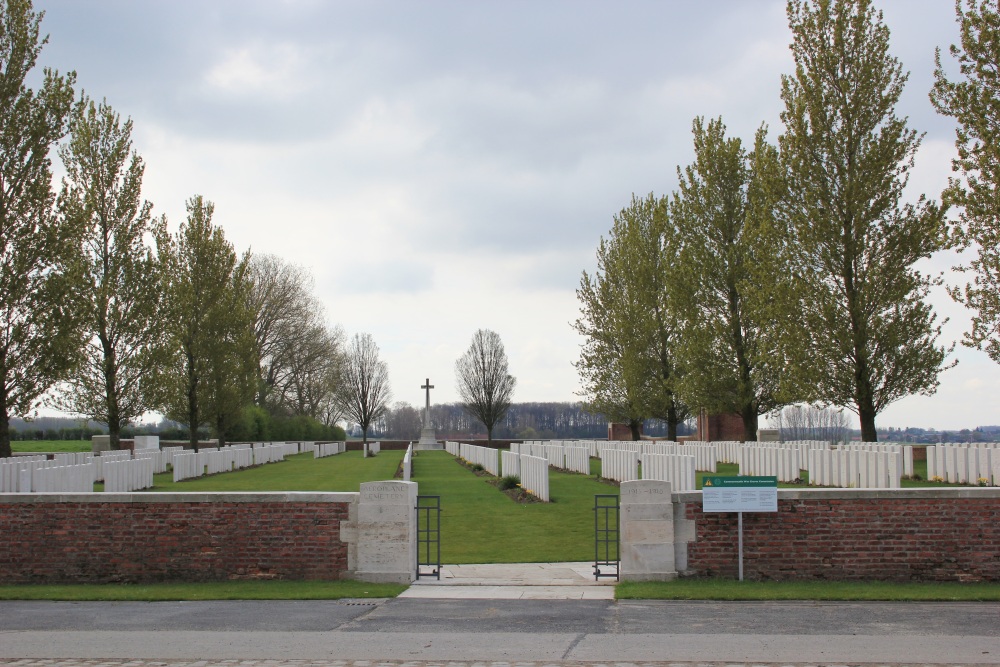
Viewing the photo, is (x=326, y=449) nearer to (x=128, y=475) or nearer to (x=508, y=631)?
(x=128, y=475)

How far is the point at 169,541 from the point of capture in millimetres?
11109

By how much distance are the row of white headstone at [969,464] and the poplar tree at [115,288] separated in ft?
78.4

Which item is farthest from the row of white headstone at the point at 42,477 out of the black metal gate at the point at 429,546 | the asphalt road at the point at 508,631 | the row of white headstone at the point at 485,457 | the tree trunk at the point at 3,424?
the row of white headstone at the point at 485,457

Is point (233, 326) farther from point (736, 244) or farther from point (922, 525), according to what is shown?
point (922, 525)

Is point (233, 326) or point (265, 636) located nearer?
point (265, 636)

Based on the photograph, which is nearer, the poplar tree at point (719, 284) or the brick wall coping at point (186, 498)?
the brick wall coping at point (186, 498)

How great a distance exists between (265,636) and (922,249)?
67.5 ft

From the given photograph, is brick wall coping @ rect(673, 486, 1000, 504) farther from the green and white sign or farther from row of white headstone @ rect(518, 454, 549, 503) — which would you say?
row of white headstone @ rect(518, 454, 549, 503)

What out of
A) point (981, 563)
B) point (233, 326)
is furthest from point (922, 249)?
point (233, 326)

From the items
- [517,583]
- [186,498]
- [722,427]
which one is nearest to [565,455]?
[722,427]

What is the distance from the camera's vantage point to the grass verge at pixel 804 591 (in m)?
9.77

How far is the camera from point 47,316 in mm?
23938

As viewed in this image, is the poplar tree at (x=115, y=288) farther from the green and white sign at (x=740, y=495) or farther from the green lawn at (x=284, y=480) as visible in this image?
the green and white sign at (x=740, y=495)

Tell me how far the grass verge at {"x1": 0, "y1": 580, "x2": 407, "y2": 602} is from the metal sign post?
3.82 meters
